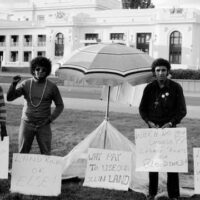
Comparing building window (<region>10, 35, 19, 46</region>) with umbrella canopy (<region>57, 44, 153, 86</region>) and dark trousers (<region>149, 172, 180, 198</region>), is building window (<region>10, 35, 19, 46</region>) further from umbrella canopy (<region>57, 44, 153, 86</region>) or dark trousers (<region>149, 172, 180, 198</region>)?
dark trousers (<region>149, 172, 180, 198</region>)

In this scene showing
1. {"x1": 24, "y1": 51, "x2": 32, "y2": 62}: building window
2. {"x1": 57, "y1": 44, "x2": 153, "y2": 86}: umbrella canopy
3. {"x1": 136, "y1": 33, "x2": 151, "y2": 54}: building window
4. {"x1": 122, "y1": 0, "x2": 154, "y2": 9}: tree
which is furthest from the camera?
{"x1": 122, "y1": 0, "x2": 154, "y2": 9}: tree

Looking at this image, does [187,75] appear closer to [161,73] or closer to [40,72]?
[161,73]

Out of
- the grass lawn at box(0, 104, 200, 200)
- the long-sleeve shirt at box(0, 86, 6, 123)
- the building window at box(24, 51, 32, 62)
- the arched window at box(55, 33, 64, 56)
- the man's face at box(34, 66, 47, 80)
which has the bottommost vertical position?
the building window at box(24, 51, 32, 62)

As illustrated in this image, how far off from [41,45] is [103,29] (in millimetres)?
10475

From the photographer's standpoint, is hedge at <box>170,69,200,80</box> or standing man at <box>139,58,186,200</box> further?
hedge at <box>170,69,200,80</box>

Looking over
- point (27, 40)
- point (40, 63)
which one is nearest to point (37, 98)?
point (40, 63)

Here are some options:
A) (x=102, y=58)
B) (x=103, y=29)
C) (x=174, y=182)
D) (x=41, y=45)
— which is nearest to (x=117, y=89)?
(x=102, y=58)

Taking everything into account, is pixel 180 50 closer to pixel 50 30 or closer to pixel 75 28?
pixel 75 28

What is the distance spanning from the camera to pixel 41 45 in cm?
7000

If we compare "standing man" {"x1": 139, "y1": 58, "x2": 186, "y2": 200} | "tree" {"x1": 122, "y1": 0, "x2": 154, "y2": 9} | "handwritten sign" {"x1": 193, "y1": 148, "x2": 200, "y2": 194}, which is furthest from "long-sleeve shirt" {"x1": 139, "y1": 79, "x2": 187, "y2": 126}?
"tree" {"x1": 122, "y1": 0, "x2": 154, "y2": 9}

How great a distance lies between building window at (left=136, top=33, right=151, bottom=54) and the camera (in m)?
62.3

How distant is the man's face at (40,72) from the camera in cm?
567

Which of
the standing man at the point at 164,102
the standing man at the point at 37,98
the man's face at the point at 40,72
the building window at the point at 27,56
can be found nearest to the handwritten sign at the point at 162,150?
the standing man at the point at 164,102

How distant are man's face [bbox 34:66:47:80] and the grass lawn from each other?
1.43 metres
